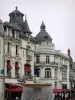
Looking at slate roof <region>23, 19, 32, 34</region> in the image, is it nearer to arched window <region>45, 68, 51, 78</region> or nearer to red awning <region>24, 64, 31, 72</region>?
red awning <region>24, 64, 31, 72</region>

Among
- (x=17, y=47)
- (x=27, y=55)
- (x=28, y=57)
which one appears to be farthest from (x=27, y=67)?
(x=17, y=47)

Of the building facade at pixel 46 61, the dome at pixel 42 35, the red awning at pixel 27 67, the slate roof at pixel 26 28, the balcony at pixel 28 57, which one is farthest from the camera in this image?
the dome at pixel 42 35

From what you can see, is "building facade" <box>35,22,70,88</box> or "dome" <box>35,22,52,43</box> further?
"dome" <box>35,22,52,43</box>

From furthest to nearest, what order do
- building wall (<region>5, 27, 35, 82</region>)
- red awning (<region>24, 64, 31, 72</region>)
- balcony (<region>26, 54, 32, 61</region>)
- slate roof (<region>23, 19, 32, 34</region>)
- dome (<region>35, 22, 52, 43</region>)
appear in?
dome (<region>35, 22, 52, 43</region>), slate roof (<region>23, 19, 32, 34</region>), balcony (<region>26, 54, 32, 61</region>), red awning (<region>24, 64, 31, 72</region>), building wall (<region>5, 27, 35, 82</region>)

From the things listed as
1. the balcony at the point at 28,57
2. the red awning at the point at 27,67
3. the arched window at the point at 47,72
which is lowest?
the arched window at the point at 47,72

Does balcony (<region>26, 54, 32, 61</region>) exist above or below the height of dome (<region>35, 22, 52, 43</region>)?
below

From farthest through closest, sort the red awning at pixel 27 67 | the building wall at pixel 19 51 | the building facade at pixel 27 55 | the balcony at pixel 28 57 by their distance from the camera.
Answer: the balcony at pixel 28 57
the red awning at pixel 27 67
the building wall at pixel 19 51
the building facade at pixel 27 55

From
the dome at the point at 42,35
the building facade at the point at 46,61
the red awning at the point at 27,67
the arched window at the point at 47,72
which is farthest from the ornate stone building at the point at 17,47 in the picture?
the dome at the point at 42,35

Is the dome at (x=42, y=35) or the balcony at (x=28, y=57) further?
the dome at (x=42, y=35)

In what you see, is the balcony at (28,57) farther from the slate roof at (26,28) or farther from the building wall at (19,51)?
the slate roof at (26,28)

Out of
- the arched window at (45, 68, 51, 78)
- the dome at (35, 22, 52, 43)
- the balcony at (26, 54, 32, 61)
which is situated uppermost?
the dome at (35, 22, 52, 43)

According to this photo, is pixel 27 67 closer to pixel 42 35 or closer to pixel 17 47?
pixel 17 47

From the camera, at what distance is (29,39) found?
193 ft

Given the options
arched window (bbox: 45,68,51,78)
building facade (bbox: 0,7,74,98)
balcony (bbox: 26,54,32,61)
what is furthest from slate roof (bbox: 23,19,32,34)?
arched window (bbox: 45,68,51,78)
